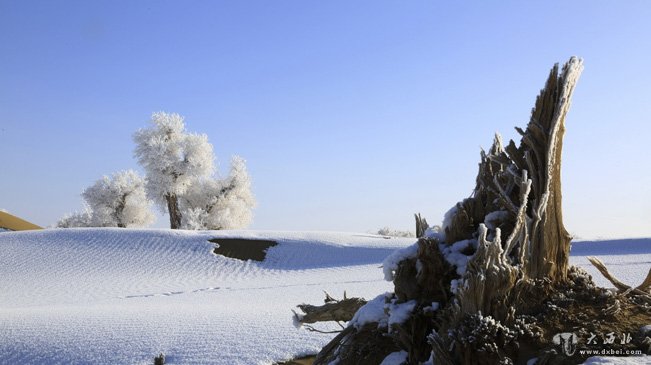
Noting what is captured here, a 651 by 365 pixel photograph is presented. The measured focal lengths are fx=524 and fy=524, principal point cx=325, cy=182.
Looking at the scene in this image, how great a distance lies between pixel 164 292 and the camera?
14.9 metres

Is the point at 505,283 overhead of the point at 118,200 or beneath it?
beneath

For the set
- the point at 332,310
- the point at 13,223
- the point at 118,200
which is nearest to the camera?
the point at 332,310

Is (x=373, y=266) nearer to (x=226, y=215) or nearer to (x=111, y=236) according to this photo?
(x=111, y=236)

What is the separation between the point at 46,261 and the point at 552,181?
2019 centimetres

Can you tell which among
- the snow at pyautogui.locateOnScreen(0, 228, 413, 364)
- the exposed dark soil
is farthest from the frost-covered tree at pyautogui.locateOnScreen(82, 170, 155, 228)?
the exposed dark soil

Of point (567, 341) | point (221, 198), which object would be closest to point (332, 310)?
point (567, 341)

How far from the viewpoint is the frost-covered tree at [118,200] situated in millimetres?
41969

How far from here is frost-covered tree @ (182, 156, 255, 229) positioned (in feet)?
129

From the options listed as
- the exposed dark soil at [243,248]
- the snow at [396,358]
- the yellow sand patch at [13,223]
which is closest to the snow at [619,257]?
the snow at [396,358]

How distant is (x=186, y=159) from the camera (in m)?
38.4

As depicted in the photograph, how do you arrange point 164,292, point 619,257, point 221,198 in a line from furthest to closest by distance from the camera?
point 221,198 → point 619,257 → point 164,292

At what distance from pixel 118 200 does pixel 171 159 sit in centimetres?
808

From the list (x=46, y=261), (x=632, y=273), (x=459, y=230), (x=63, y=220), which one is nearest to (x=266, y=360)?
(x=459, y=230)

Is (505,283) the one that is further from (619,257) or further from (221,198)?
(221,198)
